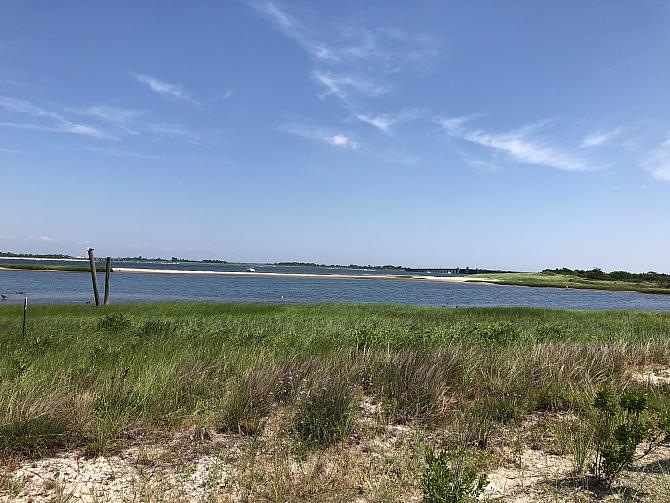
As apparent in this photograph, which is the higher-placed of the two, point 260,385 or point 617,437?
point 617,437

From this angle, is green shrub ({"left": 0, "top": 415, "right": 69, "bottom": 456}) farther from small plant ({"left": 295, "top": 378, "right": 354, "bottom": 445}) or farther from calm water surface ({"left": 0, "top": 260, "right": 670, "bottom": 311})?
calm water surface ({"left": 0, "top": 260, "right": 670, "bottom": 311})

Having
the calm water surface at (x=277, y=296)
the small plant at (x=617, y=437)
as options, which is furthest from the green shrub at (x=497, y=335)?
the calm water surface at (x=277, y=296)

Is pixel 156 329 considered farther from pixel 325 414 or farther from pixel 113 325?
pixel 325 414

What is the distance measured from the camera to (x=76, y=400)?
242 inches

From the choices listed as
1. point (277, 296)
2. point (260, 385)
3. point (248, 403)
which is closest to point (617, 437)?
point (248, 403)

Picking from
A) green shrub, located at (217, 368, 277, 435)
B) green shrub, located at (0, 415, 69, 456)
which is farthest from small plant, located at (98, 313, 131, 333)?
green shrub, located at (0, 415, 69, 456)

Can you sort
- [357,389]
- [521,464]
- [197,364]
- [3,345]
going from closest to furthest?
[521,464], [357,389], [197,364], [3,345]

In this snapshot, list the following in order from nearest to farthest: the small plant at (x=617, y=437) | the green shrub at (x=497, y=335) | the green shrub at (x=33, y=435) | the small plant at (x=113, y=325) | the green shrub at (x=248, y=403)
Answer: the small plant at (x=617, y=437), the green shrub at (x=33, y=435), the green shrub at (x=248, y=403), the green shrub at (x=497, y=335), the small plant at (x=113, y=325)

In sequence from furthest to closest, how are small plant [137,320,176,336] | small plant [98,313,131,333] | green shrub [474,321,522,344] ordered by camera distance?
1. small plant [98,313,131,333]
2. small plant [137,320,176,336]
3. green shrub [474,321,522,344]

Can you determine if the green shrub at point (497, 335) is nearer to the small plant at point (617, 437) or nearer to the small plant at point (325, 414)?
the small plant at point (617, 437)

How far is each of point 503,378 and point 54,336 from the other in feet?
37.4

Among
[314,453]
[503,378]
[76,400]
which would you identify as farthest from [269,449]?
[503,378]

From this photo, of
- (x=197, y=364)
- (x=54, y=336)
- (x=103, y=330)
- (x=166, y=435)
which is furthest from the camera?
(x=103, y=330)

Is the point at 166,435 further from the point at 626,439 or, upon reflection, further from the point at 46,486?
the point at 626,439
